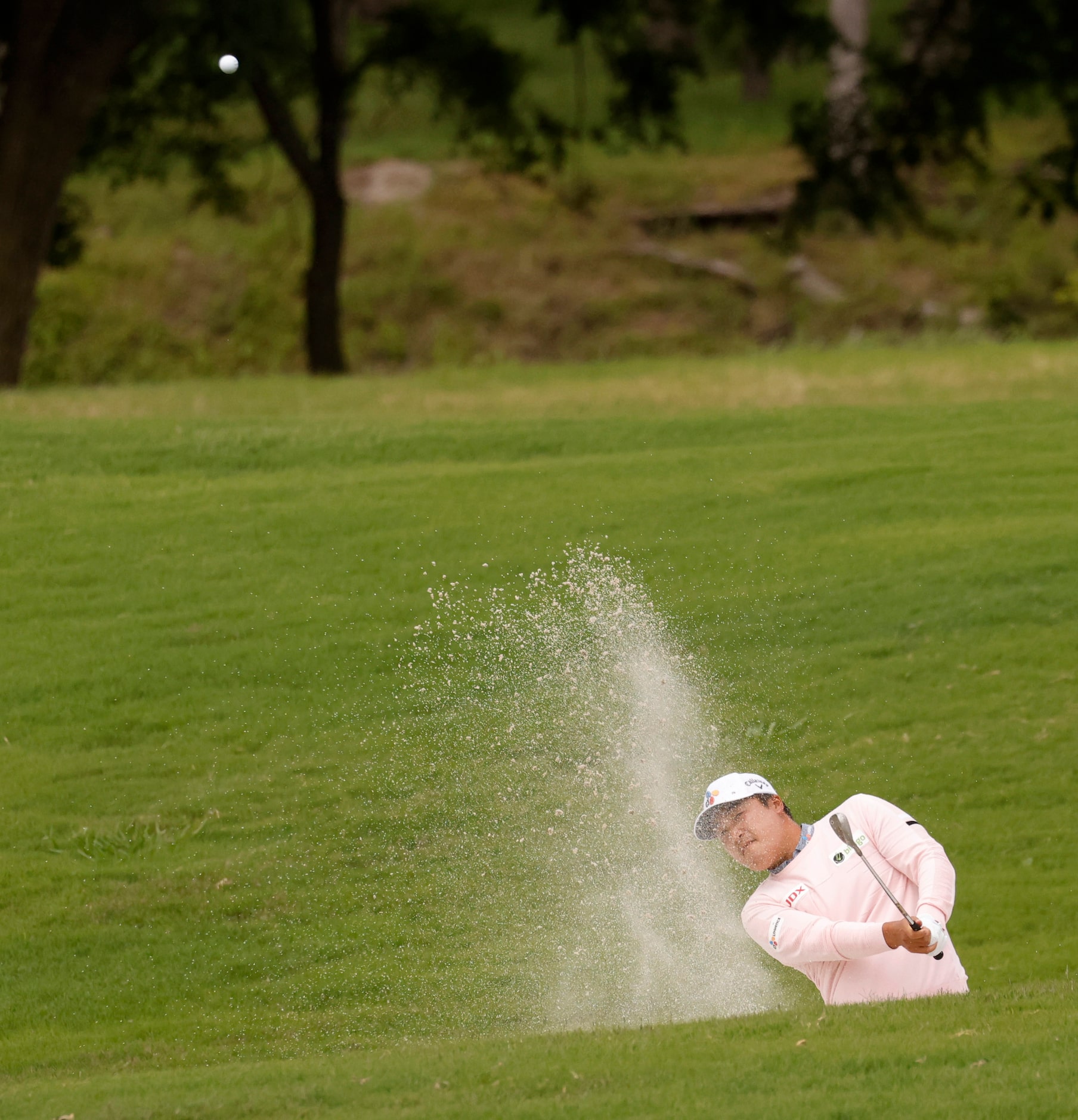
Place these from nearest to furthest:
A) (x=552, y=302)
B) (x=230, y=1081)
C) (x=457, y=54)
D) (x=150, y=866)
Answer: (x=230, y=1081), (x=150, y=866), (x=457, y=54), (x=552, y=302)

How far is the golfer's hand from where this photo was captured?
4223 millimetres

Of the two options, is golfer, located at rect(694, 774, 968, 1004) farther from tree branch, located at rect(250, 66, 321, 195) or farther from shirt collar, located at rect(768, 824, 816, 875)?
tree branch, located at rect(250, 66, 321, 195)

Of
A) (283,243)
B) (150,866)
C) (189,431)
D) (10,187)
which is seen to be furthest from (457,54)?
(150,866)

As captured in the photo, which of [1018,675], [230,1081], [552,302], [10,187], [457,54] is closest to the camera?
[230,1081]

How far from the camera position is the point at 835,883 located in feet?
15.0

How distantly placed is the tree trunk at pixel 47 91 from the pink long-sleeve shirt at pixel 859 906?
13631mm

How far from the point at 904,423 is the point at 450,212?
71.2 feet

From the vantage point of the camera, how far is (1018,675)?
30.2 feet

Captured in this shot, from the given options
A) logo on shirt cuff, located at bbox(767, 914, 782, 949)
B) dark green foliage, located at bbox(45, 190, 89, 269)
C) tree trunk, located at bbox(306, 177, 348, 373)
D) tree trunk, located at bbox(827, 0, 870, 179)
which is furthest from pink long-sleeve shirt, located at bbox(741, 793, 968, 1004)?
dark green foliage, located at bbox(45, 190, 89, 269)

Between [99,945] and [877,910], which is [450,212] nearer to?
[99,945]

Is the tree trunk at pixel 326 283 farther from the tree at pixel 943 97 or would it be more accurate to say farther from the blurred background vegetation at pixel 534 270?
the tree at pixel 943 97

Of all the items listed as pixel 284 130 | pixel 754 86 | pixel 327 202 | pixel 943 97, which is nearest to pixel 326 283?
pixel 327 202

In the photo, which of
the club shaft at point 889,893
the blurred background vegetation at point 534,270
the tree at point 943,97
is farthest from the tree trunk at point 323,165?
the club shaft at point 889,893

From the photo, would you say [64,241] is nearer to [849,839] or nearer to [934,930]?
[849,839]
